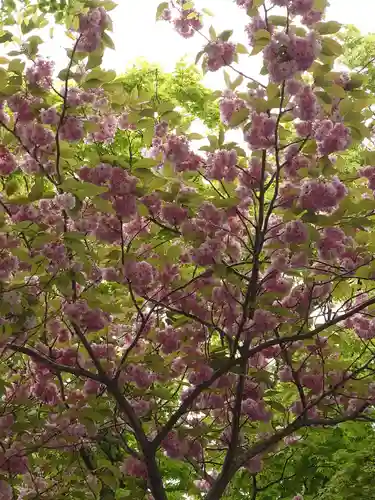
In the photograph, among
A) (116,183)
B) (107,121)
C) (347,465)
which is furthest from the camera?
(347,465)

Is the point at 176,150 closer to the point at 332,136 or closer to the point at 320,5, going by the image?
the point at 332,136

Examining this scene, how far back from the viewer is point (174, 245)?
4035 millimetres

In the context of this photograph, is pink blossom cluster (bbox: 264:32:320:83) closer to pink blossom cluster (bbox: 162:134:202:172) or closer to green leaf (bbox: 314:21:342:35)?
green leaf (bbox: 314:21:342:35)

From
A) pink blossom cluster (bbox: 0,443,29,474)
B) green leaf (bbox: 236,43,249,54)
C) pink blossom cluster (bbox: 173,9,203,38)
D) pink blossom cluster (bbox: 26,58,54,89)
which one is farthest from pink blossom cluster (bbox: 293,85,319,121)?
pink blossom cluster (bbox: 0,443,29,474)

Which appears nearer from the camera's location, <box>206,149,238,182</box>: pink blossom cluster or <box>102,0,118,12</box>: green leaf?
<box>102,0,118,12</box>: green leaf

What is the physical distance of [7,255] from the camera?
3.55 m

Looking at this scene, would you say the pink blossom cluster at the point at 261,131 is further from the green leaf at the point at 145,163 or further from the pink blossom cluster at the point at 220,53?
the green leaf at the point at 145,163

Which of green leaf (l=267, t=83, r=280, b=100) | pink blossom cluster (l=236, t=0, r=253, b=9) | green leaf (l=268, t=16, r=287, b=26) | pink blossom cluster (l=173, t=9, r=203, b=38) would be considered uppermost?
pink blossom cluster (l=173, t=9, r=203, b=38)

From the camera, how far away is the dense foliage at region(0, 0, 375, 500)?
11.6 ft

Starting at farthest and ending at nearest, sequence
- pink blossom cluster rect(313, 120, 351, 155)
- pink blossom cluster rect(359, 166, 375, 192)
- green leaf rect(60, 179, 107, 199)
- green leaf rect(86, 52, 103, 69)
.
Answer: pink blossom cluster rect(359, 166, 375, 192) < pink blossom cluster rect(313, 120, 351, 155) < green leaf rect(86, 52, 103, 69) < green leaf rect(60, 179, 107, 199)

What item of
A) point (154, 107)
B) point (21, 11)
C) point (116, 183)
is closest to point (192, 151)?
point (154, 107)

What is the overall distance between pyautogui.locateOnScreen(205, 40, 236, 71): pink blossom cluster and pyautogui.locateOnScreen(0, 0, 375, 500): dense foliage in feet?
0.04

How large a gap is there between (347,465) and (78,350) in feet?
6.89

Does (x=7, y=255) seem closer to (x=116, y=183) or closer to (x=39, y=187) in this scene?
(x=39, y=187)
